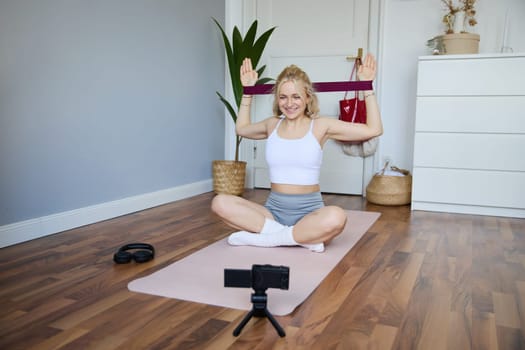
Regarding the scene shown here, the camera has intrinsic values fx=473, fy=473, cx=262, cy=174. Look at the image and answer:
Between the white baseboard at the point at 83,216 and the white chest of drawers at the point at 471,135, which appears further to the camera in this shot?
the white chest of drawers at the point at 471,135

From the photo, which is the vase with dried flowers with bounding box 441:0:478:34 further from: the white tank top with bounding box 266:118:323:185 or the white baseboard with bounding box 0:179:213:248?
the white baseboard with bounding box 0:179:213:248

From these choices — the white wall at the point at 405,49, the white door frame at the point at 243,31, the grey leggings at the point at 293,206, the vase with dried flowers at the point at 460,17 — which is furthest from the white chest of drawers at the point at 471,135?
the grey leggings at the point at 293,206

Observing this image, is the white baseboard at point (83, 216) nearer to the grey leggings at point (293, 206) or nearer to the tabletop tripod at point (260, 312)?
the grey leggings at point (293, 206)

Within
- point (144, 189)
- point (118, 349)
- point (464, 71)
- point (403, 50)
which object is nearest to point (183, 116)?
point (144, 189)

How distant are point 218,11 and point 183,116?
105 centimetres

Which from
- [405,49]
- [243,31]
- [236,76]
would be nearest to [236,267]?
[236,76]

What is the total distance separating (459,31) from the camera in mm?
3217

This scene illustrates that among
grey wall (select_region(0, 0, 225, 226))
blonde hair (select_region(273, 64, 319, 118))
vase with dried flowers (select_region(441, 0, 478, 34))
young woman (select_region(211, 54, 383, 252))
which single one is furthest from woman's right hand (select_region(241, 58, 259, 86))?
vase with dried flowers (select_region(441, 0, 478, 34))

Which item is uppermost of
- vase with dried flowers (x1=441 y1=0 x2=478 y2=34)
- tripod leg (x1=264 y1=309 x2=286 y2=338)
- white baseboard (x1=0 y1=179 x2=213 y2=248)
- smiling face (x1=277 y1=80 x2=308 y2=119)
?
vase with dried flowers (x1=441 y1=0 x2=478 y2=34)

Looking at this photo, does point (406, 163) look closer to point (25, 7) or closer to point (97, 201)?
point (97, 201)

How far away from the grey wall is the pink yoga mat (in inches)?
38.0

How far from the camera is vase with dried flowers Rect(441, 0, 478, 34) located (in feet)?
10.6

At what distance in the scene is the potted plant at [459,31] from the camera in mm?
3129

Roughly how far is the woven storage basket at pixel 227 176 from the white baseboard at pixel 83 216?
0.73 feet
